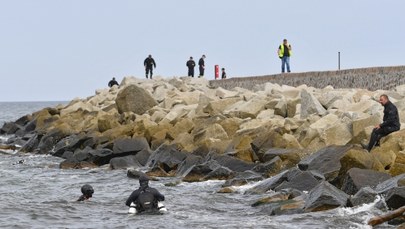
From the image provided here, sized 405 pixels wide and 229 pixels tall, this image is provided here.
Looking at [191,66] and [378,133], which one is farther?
[191,66]

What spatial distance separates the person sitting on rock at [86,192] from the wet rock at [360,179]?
5.39m

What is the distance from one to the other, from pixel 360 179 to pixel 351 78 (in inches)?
599

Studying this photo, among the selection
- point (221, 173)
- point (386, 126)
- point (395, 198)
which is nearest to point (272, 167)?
point (221, 173)

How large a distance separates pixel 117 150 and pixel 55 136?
7.11 meters

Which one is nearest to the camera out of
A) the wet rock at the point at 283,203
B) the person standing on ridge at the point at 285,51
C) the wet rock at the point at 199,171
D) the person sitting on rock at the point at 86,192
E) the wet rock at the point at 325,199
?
the wet rock at the point at 325,199

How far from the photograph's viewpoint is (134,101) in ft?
106

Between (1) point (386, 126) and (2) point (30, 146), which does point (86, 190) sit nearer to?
(1) point (386, 126)

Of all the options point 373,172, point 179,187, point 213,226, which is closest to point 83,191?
point 179,187

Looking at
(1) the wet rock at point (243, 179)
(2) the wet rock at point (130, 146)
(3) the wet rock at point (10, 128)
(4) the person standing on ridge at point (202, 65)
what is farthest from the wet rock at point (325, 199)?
(4) the person standing on ridge at point (202, 65)

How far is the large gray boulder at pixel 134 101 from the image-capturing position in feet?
105

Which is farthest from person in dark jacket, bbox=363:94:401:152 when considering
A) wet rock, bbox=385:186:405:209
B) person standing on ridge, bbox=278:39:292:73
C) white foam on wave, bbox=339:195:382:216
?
person standing on ridge, bbox=278:39:292:73

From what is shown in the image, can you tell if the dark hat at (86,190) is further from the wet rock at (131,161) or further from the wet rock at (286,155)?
the wet rock at (131,161)

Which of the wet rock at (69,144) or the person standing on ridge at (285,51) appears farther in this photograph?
the person standing on ridge at (285,51)

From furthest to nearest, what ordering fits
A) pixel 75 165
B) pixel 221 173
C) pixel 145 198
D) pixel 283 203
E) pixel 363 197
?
1. pixel 75 165
2. pixel 221 173
3. pixel 145 198
4. pixel 283 203
5. pixel 363 197
